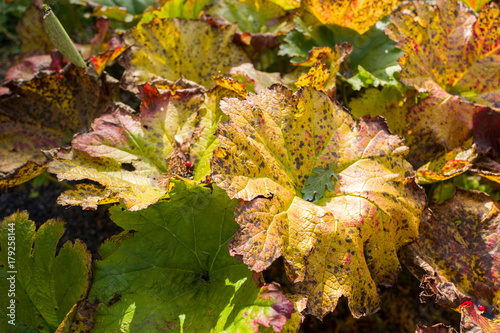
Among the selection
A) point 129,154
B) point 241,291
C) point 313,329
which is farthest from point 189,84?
point 313,329

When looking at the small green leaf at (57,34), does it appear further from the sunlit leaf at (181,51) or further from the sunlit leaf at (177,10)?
the sunlit leaf at (177,10)

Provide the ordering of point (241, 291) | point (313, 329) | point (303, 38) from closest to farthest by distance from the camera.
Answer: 1. point (241, 291)
2. point (313, 329)
3. point (303, 38)

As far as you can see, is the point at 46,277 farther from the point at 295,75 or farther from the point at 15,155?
the point at 295,75

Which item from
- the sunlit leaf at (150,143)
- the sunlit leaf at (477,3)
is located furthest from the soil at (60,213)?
the sunlit leaf at (477,3)

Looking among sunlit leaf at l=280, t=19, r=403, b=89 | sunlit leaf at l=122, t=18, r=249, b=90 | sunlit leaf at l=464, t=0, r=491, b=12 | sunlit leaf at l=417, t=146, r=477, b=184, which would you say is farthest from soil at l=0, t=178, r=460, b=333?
sunlit leaf at l=464, t=0, r=491, b=12

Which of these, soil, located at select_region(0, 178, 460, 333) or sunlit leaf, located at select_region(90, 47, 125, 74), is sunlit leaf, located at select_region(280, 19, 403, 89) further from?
soil, located at select_region(0, 178, 460, 333)

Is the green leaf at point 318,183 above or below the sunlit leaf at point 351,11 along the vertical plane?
below
